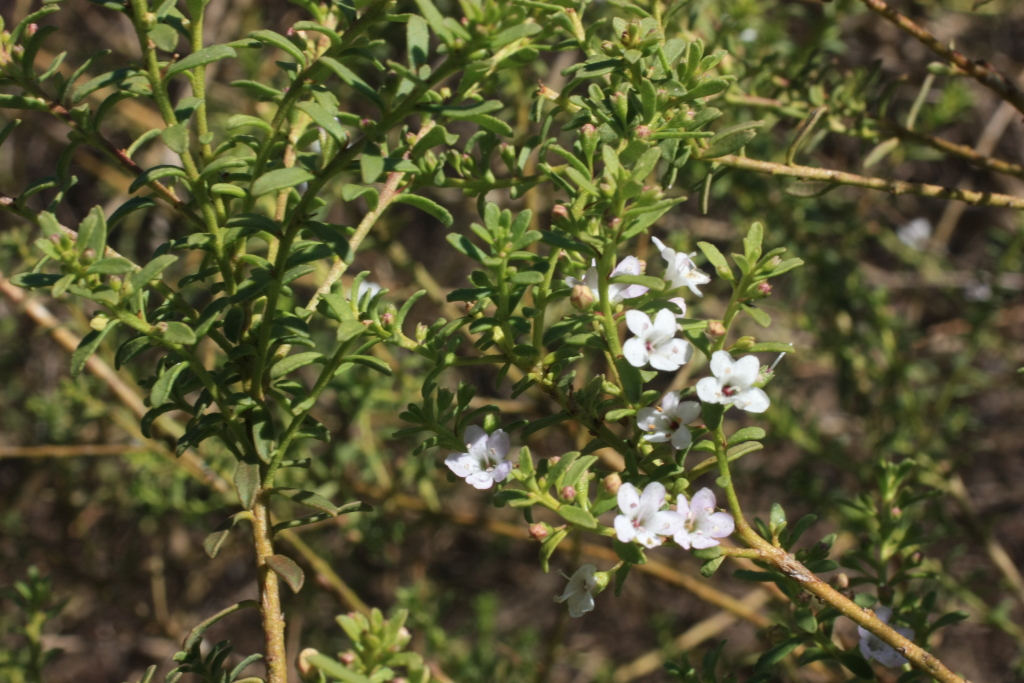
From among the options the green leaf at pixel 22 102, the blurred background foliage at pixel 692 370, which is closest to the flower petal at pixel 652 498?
the blurred background foliage at pixel 692 370

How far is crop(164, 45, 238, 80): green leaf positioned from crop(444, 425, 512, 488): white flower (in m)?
0.70

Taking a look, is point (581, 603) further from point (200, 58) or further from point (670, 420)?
point (200, 58)

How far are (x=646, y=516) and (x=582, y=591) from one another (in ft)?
0.71

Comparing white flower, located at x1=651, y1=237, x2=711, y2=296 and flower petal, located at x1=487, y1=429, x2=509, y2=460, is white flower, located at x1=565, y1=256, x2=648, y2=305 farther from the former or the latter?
flower petal, located at x1=487, y1=429, x2=509, y2=460

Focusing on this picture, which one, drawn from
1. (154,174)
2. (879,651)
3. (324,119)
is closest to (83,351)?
(154,174)

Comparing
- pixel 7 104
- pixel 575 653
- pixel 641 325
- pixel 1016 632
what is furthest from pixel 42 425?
pixel 1016 632

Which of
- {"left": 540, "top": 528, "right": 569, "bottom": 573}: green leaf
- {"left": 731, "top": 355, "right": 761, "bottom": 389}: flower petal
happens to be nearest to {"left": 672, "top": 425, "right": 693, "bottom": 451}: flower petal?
{"left": 731, "top": 355, "right": 761, "bottom": 389}: flower petal

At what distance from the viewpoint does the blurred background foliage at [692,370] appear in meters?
2.66

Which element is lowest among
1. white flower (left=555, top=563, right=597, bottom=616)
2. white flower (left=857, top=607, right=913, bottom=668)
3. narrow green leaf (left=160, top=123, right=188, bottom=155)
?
white flower (left=857, top=607, right=913, bottom=668)

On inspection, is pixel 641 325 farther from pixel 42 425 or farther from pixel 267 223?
pixel 42 425

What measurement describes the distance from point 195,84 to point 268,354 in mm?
484

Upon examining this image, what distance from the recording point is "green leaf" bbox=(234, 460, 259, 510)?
4.59 ft

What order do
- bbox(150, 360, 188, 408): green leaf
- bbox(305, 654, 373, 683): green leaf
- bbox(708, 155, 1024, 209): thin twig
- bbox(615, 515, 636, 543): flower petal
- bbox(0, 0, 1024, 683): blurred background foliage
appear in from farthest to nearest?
bbox(0, 0, 1024, 683): blurred background foliage
bbox(708, 155, 1024, 209): thin twig
bbox(150, 360, 188, 408): green leaf
bbox(615, 515, 636, 543): flower petal
bbox(305, 654, 373, 683): green leaf

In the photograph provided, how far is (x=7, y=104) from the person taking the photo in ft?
4.50
